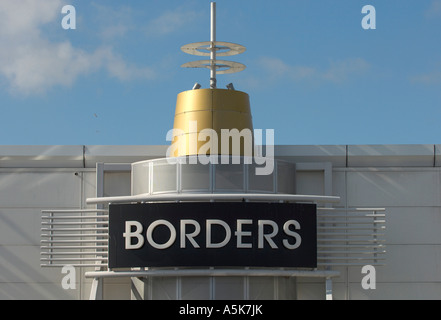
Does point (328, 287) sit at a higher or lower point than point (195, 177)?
lower

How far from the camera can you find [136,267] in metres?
34.7

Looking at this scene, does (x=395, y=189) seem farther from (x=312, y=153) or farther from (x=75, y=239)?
(x=75, y=239)

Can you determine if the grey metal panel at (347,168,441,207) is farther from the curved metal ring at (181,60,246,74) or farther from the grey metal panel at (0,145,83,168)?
the grey metal panel at (0,145,83,168)

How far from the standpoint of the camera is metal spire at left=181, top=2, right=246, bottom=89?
3694 cm

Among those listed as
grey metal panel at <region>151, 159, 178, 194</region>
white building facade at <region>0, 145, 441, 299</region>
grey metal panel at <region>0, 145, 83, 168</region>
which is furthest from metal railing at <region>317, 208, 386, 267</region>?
grey metal panel at <region>0, 145, 83, 168</region>

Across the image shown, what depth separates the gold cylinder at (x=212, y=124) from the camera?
35531 millimetres

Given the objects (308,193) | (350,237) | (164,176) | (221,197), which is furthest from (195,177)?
(350,237)

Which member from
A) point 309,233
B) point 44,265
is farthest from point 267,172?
point 44,265

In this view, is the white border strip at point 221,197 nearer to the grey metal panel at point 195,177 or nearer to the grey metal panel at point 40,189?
the grey metal panel at point 195,177

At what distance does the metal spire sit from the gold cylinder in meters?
0.84

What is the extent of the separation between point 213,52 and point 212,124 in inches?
106

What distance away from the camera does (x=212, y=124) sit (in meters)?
35.7

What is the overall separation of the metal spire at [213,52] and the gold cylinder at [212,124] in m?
0.84

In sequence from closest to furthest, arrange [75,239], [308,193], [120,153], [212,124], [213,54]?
[212,124] < [75,239] < [213,54] < [308,193] < [120,153]
